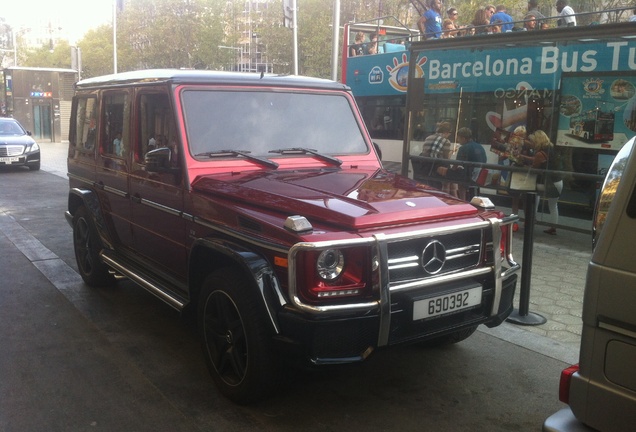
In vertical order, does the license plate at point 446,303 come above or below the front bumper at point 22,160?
above

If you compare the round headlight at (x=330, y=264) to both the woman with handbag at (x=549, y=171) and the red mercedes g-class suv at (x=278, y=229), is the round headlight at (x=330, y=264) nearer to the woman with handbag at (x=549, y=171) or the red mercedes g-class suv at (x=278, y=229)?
the red mercedes g-class suv at (x=278, y=229)

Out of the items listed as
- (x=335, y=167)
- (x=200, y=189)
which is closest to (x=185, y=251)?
(x=200, y=189)

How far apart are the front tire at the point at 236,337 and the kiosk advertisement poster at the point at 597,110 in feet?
21.6

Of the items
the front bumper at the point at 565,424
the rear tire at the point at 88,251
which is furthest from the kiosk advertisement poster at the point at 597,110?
the front bumper at the point at 565,424

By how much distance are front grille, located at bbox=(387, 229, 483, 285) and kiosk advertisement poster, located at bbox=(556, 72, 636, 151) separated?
18.1 ft

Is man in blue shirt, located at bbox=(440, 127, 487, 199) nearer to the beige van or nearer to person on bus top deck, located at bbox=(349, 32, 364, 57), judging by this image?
person on bus top deck, located at bbox=(349, 32, 364, 57)

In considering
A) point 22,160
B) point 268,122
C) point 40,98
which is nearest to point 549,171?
point 268,122

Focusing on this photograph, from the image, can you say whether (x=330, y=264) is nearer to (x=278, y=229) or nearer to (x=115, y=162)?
(x=278, y=229)

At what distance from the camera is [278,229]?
11.9ft

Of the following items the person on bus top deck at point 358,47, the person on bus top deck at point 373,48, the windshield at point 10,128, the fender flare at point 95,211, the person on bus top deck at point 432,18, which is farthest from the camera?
the windshield at point 10,128

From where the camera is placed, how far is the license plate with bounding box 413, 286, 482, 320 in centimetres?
368

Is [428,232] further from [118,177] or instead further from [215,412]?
[118,177]

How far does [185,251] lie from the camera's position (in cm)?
467

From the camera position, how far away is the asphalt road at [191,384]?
152 inches
